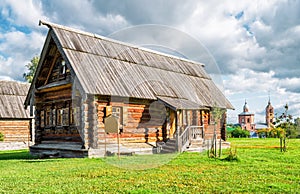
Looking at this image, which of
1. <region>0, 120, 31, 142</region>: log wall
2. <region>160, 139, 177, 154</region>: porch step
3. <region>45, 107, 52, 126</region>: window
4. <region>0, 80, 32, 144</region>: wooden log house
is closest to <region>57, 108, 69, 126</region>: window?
<region>45, 107, 52, 126</region>: window

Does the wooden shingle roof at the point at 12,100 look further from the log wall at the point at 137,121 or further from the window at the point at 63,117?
the log wall at the point at 137,121

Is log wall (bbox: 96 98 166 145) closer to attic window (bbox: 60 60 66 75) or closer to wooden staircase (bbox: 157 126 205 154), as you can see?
wooden staircase (bbox: 157 126 205 154)

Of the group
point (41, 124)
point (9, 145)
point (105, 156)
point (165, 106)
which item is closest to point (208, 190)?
point (105, 156)

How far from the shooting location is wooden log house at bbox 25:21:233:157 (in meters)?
15.2

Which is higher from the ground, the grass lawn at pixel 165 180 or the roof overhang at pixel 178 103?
the roof overhang at pixel 178 103

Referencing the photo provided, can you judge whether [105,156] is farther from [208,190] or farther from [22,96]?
[22,96]

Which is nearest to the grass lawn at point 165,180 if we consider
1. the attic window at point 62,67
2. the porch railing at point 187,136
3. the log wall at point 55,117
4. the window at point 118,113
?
the window at point 118,113

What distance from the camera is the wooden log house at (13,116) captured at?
26141 millimetres

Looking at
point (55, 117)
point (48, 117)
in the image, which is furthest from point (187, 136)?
point (48, 117)

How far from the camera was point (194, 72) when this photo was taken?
2475 cm

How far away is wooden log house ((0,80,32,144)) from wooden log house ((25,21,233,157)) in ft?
25.3

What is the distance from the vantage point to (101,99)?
15.7 meters

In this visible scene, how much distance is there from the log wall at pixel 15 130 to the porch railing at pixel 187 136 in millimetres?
14801

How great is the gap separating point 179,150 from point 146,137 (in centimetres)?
189
